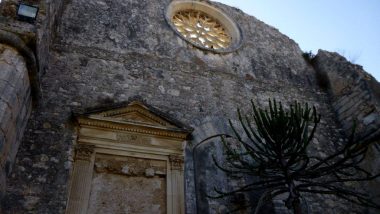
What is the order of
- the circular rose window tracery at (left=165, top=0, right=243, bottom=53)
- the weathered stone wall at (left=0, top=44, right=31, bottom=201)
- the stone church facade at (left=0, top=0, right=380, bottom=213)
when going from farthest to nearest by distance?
the circular rose window tracery at (left=165, top=0, right=243, bottom=53) → the stone church facade at (left=0, top=0, right=380, bottom=213) → the weathered stone wall at (left=0, top=44, right=31, bottom=201)

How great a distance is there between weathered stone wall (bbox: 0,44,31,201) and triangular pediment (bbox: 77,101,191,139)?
3.32 ft

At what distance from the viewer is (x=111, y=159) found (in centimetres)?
550

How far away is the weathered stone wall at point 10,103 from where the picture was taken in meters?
4.12

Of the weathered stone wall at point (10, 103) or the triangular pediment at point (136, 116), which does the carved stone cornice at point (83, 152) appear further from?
the weathered stone wall at point (10, 103)

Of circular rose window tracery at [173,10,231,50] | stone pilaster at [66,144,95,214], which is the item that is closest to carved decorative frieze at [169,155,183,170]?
stone pilaster at [66,144,95,214]

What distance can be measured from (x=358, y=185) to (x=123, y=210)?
15.2 feet

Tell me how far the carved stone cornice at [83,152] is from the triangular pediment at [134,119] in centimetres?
40

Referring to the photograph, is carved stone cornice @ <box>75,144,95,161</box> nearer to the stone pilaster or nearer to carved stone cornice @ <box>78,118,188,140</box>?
the stone pilaster

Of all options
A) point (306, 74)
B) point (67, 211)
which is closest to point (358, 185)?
point (306, 74)

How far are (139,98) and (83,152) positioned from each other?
58.2 inches

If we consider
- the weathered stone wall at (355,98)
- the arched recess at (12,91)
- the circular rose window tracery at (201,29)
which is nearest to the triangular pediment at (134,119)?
the arched recess at (12,91)

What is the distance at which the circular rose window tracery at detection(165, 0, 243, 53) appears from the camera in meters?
8.66

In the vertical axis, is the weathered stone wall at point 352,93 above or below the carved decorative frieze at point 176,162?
above

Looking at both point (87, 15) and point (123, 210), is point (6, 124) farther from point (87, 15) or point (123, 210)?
point (87, 15)
